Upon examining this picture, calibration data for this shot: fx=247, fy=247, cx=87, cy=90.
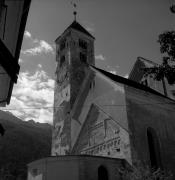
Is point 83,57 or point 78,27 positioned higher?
point 78,27

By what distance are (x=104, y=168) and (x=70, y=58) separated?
60.6 ft

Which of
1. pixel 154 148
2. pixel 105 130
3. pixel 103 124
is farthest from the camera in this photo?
pixel 103 124

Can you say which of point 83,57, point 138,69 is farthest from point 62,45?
point 138,69

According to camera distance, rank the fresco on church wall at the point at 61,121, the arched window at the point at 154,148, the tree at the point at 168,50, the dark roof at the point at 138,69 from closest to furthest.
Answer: the tree at the point at 168,50
the arched window at the point at 154,148
the fresco on church wall at the point at 61,121
the dark roof at the point at 138,69

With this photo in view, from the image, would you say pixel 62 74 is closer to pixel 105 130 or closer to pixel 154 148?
pixel 105 130

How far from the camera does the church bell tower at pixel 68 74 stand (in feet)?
96.1

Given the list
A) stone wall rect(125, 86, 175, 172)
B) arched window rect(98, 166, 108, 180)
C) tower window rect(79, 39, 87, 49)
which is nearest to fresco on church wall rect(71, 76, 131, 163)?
stone wall rect(125, 86, 175, 172)

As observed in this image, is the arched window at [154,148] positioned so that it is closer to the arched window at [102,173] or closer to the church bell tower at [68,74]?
the arched window at [102,173]

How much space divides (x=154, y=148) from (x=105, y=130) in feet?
14.7

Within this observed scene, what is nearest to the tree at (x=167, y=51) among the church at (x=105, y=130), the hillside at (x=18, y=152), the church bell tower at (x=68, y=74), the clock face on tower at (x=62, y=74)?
the church at (x=105, y=130)

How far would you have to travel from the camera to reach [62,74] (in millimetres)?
34062

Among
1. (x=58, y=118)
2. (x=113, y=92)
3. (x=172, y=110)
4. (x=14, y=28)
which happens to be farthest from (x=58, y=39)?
(x=14, y=28)

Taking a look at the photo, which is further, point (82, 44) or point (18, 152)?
point (18, 152)

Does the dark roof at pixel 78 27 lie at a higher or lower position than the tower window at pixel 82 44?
higher
